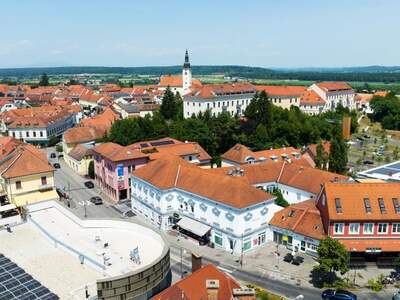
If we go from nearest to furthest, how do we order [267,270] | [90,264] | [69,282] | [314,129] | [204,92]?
1. [69,282]
2. [90,264]
3. [267,270]
4. [314,129]
5. [204,92]

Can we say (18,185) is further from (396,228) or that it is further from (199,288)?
(396,228)

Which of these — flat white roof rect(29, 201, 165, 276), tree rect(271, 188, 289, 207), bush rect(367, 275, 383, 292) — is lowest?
bush rect(367, 275, 383, 292)

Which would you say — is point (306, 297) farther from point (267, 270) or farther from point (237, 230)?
point (237, 230)

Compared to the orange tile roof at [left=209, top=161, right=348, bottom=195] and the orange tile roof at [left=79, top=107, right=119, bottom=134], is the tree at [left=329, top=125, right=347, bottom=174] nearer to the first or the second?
the orange tile roof at [left=209, top=161, right=348, bottom=195]

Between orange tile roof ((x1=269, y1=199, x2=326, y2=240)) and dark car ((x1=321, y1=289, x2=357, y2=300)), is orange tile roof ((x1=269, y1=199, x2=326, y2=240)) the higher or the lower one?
the higher one

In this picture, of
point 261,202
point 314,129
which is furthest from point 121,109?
point 261,202

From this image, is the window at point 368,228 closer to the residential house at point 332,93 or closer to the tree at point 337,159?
the tree at point 337,159

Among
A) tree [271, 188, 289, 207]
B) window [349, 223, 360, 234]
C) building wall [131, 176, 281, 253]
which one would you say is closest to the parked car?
window [349, 223, 360, 234]
